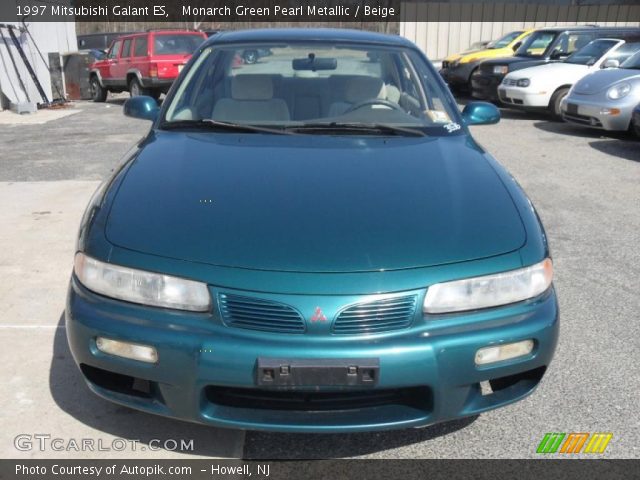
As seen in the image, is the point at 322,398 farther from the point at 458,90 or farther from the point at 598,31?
the point at 458,90

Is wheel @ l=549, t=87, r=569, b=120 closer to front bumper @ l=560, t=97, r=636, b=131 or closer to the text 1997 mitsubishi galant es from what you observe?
front bumper @ l=560, t=97, r=636, b=131

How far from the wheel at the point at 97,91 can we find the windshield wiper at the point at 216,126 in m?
13.7

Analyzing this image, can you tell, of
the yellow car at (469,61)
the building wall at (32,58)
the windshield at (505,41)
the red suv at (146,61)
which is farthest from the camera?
the windshield at (505,41)

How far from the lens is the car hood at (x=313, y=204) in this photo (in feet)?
7.13

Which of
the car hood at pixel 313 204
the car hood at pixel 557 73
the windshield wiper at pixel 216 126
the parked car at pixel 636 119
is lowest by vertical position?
the parked car at pixel 636 119

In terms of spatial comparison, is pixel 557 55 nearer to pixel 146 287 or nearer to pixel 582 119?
pixel 582 119

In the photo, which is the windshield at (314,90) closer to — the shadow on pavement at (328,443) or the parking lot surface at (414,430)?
the parking lot surface at (414,430)

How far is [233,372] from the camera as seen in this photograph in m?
2.03

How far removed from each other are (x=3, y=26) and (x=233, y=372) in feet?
43.6

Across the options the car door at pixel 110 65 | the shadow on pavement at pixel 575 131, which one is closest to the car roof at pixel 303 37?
the shadow on pavement at pixel 575 131

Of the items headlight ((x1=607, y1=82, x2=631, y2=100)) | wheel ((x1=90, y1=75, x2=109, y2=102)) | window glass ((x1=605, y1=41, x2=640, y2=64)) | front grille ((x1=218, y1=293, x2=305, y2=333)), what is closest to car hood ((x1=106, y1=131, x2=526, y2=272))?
front grille ((x1=218, y1=293, x2=305, y2=333))

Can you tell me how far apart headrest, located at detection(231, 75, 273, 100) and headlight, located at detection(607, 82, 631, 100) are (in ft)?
23.2

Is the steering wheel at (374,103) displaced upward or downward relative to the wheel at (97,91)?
upward

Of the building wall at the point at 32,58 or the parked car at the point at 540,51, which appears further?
the building wall at the point at 32,58
